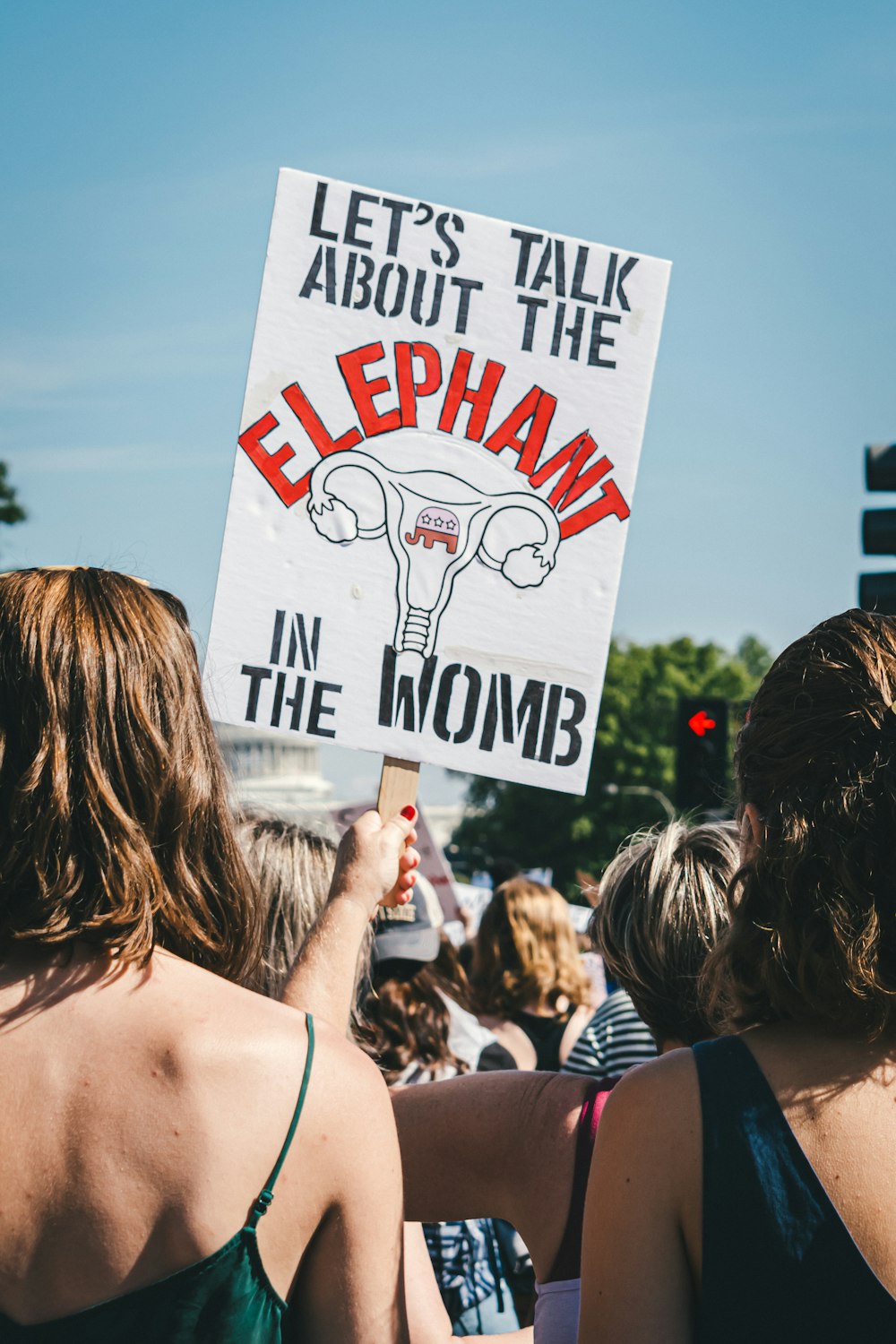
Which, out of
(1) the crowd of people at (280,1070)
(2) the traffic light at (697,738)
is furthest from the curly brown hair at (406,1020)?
(2) the traffic light at (697,738)

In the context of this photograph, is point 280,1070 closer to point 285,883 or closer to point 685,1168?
point 685,1168

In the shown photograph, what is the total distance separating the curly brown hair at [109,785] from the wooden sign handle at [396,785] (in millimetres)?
630

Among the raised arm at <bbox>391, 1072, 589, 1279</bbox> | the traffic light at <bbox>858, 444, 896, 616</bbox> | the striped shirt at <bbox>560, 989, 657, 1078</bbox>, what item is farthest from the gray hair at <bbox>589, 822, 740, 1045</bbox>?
the traffic light at <bbox>858, 444, 896, 616</bbox>

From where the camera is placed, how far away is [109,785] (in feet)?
5.14

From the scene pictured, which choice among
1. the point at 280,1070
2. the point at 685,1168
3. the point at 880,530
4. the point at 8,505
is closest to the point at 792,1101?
the point at 685,1168

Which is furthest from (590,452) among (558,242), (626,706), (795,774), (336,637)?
(626,706)

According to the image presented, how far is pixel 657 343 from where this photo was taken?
249 cm

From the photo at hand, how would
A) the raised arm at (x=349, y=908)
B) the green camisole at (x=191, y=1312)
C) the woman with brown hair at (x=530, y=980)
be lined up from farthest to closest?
the woman with brown hair at (x=530, y=980), the raised arm at (x=349, y=908), the green camisole at (x=191, y=1312)

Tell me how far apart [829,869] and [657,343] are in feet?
4.14

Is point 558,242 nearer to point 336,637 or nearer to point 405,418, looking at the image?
point 405,418

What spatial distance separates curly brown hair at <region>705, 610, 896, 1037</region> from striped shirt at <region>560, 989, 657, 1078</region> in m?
2.30

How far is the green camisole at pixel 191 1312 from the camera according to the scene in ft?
4.65

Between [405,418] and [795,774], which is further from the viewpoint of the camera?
[405,418]

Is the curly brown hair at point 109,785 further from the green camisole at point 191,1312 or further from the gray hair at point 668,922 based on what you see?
the gray hair at point 668,922
